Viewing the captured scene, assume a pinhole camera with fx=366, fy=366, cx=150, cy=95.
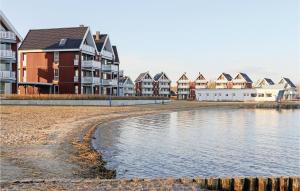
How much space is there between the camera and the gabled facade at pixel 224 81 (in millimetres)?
141625

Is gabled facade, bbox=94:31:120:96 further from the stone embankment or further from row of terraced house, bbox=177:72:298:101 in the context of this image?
the stone embankment

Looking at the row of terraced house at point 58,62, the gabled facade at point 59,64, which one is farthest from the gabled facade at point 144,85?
the gabled facade at point 59,64

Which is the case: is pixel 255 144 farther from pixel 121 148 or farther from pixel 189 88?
pixel 189 88

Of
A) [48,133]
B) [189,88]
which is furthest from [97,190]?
[189,88]

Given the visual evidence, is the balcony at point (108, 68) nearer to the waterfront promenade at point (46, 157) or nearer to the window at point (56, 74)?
the window at point (56, 74)

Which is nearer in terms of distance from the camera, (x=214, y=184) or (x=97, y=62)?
(x=214, y=184)

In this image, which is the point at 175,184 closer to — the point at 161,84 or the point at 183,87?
the point at 161,84

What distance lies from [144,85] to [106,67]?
5779 centimetres

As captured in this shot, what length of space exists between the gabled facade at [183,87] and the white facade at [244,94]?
→ 14575mm

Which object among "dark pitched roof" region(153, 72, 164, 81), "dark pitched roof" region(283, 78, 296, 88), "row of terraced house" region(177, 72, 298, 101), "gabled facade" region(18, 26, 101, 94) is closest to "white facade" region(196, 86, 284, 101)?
"row of terraced house" region(177, 72, 298, 101)

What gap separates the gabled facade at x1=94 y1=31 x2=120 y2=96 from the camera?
259 feet

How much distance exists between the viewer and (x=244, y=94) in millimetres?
130250

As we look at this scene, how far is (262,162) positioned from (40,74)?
5793 cm

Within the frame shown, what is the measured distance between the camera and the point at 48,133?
82.0 feet
